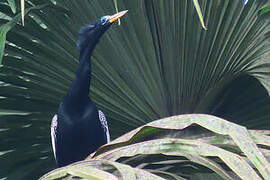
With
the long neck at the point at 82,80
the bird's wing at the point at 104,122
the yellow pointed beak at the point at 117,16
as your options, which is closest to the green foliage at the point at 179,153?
the yellow pointed beak at the point at 117,16

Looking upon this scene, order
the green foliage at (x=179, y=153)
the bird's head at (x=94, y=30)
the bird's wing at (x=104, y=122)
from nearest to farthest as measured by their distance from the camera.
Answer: the green foliage at (x=179, y=153) < the bird's head at (x=94, y=30) < the bird's wing at (x=104, y=122)

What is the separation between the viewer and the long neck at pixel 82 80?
2.34m

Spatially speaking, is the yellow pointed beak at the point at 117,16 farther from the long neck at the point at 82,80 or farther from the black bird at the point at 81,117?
the long neck at the point at 82,80

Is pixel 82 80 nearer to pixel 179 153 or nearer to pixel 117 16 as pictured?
pixel 117 16

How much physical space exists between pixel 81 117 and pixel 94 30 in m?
0.44

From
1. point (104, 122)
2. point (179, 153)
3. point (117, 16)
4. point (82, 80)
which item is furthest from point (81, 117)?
point (179, 153)

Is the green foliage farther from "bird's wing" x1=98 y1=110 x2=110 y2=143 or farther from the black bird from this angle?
"bird's wing" x1=98 y1=110 x2=110 y2=143

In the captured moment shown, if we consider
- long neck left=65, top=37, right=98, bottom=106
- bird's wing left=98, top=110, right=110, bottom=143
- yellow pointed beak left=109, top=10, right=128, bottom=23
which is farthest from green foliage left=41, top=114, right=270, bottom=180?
bird's wing left=98, top=110, right=110, bottom=143

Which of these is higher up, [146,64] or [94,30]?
[94,30]

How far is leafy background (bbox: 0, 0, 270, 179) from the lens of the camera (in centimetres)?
225

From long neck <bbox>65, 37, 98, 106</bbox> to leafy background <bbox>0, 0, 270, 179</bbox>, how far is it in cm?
8

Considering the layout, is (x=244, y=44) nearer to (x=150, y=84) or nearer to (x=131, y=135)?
(x=150, y=84)

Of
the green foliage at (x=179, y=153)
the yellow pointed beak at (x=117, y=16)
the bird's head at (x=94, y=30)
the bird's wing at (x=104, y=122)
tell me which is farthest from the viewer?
the bird's wing at (x=104, y=122)

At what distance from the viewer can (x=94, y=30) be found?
Result: 244 cm
